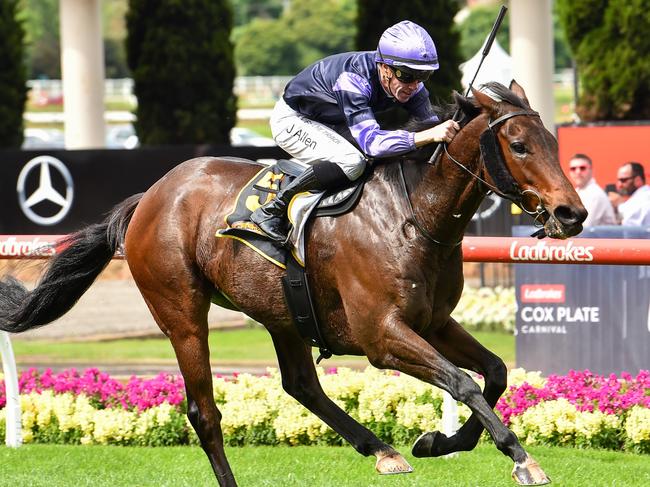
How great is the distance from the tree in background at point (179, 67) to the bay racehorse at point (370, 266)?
9539 mm

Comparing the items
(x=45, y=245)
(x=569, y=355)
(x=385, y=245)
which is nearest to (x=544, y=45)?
(x=569, y=355)

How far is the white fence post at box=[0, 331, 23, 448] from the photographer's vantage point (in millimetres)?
6598

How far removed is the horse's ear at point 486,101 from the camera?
4773mm

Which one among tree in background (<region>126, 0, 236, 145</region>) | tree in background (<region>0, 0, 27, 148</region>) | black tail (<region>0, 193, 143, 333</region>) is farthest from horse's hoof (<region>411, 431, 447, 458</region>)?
tree in background (<region>0, 0, 27, 148</region>)

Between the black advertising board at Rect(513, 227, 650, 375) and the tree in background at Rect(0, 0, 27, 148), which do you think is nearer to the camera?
the black advertising board at Rect(513, 227, 650, 375)

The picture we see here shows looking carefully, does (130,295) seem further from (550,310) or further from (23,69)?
(550,310)

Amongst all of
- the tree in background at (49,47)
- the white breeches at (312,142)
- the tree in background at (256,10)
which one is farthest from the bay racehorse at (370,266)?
the tree in background at (256,10)

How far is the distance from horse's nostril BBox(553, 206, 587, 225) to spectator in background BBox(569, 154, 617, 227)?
582cm

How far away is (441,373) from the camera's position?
478 centimetres

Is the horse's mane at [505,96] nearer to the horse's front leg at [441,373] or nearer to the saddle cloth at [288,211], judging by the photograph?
the saddle cloth at [288,211]

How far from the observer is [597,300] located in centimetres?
817

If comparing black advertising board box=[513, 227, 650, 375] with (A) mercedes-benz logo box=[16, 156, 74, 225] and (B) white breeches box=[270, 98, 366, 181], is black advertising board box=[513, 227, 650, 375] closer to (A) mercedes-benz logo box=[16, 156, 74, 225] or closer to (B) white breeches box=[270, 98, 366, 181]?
(B) white breeches box=[270, 98, 366, 181]

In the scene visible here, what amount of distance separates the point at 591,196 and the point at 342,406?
13.9 ft

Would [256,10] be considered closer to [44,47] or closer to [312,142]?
[44,47]
